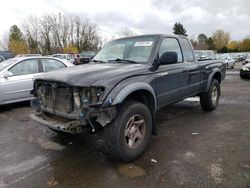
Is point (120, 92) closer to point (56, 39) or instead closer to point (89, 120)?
point (89, 120)

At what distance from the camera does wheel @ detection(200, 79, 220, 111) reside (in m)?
6.26

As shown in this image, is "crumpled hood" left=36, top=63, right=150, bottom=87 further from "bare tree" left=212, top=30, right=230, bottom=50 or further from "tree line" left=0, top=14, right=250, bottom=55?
"bare tree" left=212, top=30, right=230, bottom=50

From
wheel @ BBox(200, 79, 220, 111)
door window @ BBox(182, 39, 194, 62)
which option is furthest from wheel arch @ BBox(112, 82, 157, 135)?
wheel @ BBox(200, 79, 220, 111)

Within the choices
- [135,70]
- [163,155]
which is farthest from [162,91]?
[163,155]

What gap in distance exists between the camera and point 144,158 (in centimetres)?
373

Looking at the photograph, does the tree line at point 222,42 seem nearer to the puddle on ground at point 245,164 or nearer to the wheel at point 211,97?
the wheel at point 211,97

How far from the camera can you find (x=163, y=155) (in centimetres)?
381

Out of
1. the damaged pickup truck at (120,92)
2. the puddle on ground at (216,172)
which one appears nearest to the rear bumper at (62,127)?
the damaged pickup truck at (120,92)

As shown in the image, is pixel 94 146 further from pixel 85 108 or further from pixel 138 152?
pixel 85 108

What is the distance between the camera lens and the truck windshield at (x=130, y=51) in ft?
14.2

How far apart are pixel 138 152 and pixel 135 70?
1.29 m

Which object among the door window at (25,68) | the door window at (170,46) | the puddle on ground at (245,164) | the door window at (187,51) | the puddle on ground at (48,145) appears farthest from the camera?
the door window at (25,68)

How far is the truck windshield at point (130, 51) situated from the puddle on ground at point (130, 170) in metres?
1.80

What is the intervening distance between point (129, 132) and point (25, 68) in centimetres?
493
